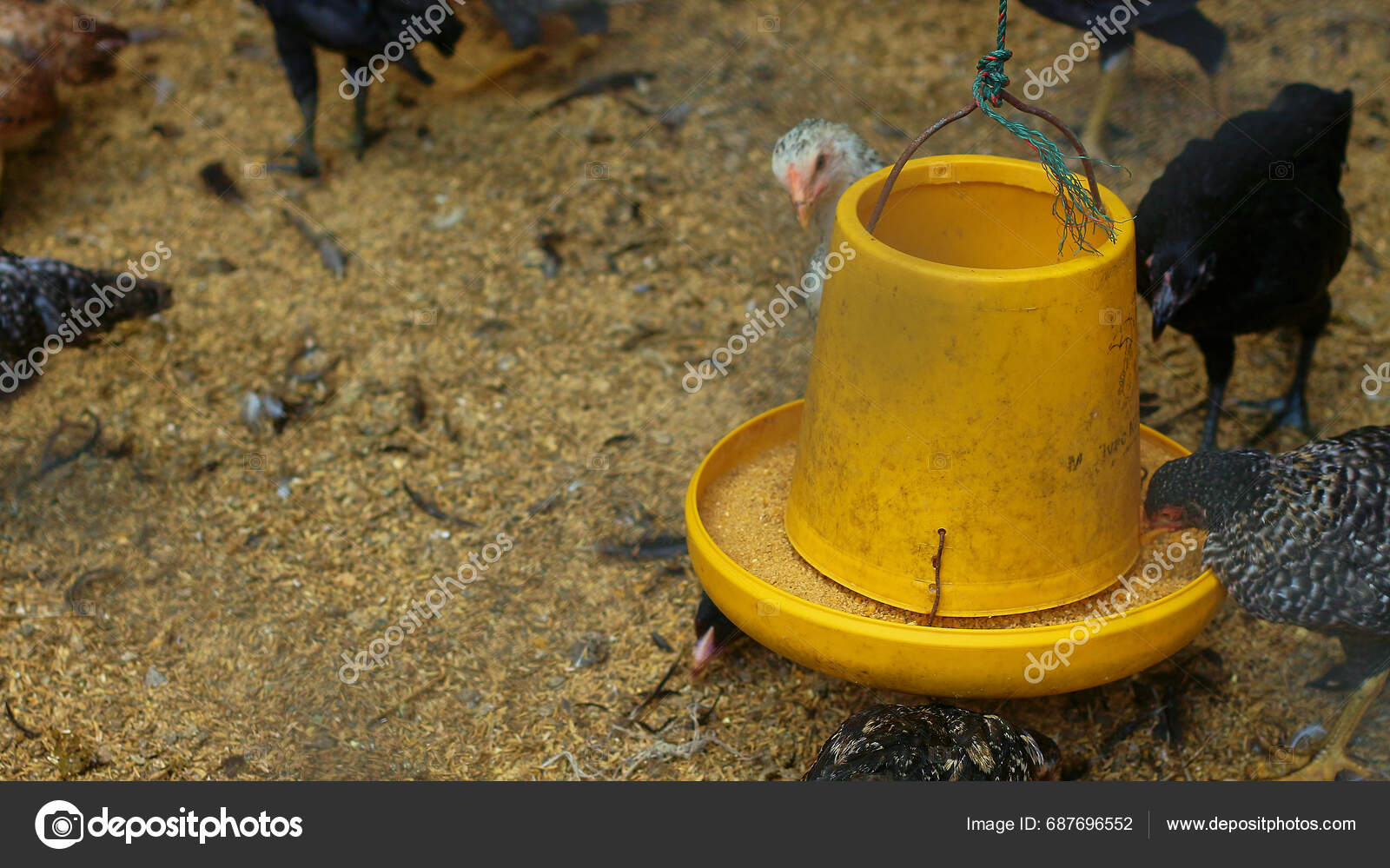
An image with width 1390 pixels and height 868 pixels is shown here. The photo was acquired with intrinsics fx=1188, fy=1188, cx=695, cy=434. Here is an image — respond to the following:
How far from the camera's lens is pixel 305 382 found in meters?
4.32

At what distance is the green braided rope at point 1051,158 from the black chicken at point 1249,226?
111cm

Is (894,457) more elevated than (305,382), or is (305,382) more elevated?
(894,457)

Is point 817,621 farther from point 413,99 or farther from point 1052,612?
point 413,99

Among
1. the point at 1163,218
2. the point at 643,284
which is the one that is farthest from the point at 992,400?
the point at 643,284

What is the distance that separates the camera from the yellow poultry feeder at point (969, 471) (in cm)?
246

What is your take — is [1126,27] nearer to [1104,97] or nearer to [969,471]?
[1104,97]

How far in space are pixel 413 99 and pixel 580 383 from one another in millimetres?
2147

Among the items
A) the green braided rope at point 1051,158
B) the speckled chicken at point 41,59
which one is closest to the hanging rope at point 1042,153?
the green braided rope at point 1051,158

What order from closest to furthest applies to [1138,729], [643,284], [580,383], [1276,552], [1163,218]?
[1276,552]
[1138,729]
[1163,218]
[580,383]
[643,284]

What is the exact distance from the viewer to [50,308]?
13.1 feet

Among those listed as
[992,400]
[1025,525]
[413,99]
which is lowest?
[413,99]

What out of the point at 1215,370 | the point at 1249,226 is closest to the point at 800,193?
the point at 1249,226

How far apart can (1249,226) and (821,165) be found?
4.31 ft
